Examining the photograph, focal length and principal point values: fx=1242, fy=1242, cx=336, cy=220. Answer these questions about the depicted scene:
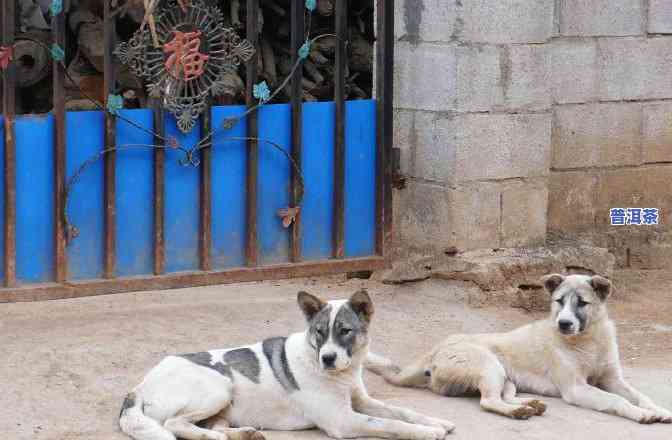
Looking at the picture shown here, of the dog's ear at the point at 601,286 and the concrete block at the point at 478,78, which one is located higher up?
the concrete block at the point at 478,78

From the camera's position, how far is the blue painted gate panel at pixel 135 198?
22.8 ft

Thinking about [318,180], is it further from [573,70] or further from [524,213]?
[573,70]

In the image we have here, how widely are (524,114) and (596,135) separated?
0.95m

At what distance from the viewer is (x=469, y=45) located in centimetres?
782

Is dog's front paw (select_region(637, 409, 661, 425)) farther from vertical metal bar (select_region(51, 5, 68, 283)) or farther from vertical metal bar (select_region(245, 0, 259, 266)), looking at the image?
vertical metal bar (select_region(51, 5, 68, 283))

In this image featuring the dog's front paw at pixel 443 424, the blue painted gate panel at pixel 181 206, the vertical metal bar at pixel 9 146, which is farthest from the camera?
the blue painted gate panel at pixel 181 206

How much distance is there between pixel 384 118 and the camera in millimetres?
7828

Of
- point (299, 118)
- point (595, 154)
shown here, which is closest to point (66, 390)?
→ point (299, 118)

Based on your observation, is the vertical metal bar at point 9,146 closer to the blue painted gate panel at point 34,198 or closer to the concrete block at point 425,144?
the blue painted gate panel at point 34,198

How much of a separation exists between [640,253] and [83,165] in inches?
171

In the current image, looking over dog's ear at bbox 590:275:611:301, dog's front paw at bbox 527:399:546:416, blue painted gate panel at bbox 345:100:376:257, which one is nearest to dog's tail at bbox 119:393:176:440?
dog's front paw at bbox 527:399:546:416

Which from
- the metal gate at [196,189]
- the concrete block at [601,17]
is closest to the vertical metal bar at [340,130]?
the metal gate at [196,189]

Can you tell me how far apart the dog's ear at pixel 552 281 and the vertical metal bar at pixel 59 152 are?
104 inches

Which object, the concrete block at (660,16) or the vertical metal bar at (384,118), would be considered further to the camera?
the concrete block at (660,16)
